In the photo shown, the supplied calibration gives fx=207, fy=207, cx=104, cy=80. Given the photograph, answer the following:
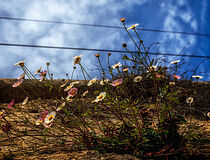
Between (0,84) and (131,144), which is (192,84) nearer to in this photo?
(131,144)

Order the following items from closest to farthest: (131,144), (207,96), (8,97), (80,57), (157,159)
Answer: (157,159), (131,144), (80,57), (207,96), (8,97)

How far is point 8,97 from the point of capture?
3576mm

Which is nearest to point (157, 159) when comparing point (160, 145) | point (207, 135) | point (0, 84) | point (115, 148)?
point (160, 145)

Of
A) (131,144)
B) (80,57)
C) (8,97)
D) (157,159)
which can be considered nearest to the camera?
(157,159)

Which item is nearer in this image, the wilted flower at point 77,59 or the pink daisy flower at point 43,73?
the wilted flower at point 77,59

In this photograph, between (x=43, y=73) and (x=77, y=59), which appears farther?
(x=43, y=73)

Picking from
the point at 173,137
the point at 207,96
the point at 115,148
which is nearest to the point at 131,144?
the point at 115,148

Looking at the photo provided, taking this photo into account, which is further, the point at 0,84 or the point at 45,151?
the point at 0,84

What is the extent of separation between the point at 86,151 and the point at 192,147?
59cm

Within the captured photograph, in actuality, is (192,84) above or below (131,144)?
above

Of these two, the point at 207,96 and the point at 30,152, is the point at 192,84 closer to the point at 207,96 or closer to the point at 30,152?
the point at 207,96

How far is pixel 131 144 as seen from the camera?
43.8 inches

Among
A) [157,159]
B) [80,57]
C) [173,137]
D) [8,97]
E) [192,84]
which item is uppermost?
[192,84]

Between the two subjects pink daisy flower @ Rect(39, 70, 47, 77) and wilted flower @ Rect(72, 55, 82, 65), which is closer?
wilted flower @ Rect(72, 55, 82, 65)
